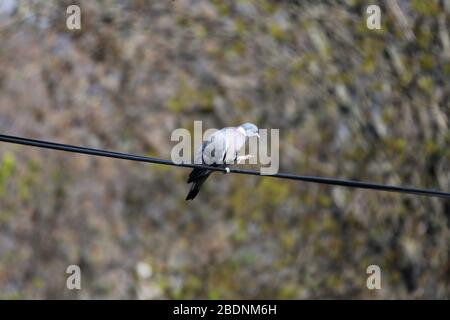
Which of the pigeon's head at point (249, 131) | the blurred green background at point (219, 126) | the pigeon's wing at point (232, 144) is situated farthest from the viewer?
the blurred green background at point (219, 126)

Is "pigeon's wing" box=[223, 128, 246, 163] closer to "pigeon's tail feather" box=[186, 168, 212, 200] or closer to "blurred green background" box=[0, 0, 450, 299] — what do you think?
"pigeon's tail feather" box=[186, 168, 212, 200]

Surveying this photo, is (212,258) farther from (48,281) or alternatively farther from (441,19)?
(441,19)

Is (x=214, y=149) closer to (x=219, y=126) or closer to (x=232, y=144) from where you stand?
(x=232, y=144)

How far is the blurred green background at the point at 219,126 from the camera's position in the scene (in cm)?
1283

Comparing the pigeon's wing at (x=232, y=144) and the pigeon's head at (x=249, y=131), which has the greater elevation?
the pigeon's head at (x=249, y=131)

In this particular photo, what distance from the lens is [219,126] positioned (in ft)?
52.3

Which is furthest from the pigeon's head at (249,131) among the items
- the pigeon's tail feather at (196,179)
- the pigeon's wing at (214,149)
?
the pigeon's tail feather at (196,179)

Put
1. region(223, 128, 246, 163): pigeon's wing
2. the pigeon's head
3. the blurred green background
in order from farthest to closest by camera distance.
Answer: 1. the blurred green background
2. the pigeon's head
3. region(223, 128, 246, 163): pigeon's wing

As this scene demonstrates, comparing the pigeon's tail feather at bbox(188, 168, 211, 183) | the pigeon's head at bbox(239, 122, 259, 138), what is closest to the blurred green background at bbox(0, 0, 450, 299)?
the pigeon's head at bbox(239, 122, 259, 138)

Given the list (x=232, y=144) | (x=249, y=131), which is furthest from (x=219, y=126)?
(x=232, y=144)

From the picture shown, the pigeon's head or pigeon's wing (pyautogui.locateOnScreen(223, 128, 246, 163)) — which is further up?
the pigeon's head

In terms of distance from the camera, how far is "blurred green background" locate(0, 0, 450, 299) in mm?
12828

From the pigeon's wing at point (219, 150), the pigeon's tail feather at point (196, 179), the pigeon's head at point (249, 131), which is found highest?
the pigeon's head at point (249, 131)

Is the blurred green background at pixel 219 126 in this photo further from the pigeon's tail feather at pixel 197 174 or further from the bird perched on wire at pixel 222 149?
the pigeon's tail feather at pixel 197 174
